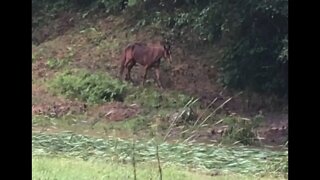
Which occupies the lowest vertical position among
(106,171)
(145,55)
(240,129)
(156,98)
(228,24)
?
(106,171)

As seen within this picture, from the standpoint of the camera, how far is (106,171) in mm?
2273

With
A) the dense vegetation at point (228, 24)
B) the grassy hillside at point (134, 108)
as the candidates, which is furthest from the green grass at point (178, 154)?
the dense vegetation at point (228, 24)

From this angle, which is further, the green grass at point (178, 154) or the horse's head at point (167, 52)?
the horse's head at point (167, 52)

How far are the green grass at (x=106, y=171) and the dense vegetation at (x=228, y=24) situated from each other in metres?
0.42

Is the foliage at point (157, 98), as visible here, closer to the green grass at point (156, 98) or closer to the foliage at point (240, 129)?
the green grass at point (156, 98)

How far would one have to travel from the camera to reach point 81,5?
7.97ft

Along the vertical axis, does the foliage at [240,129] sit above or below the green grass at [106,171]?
above

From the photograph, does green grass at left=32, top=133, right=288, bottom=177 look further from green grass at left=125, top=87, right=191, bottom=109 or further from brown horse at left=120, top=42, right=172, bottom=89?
brown horse at left=120, top=42, right=172, bottom=89

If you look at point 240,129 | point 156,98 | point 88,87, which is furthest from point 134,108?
point 240,129

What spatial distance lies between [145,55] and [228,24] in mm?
386

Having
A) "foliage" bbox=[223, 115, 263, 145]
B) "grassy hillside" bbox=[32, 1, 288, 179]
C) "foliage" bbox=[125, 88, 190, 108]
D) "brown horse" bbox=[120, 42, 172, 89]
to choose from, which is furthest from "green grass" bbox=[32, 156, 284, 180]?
"brown horse" bbox=[120, 42, 172, 89]

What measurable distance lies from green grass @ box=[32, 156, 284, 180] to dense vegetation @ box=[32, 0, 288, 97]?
0.42 meters

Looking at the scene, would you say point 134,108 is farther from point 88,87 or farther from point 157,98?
point 88,87

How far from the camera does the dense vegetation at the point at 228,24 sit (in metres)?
2.37
